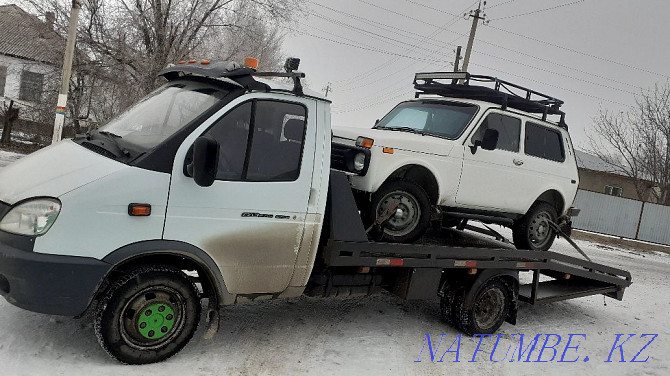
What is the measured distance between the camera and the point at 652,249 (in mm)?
21328

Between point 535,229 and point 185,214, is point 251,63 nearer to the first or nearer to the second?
point 185,214

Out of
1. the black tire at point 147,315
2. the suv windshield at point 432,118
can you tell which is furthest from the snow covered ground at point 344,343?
the suv windshield at point 432,118

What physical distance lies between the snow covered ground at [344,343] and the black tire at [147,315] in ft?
0.44

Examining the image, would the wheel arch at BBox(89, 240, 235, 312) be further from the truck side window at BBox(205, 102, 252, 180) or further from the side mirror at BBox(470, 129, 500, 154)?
the side mirror at BBox(470, 129, 500, 154)

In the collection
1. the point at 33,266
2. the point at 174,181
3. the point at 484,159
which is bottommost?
the point at 33,266

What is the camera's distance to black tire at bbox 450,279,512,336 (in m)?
5.92

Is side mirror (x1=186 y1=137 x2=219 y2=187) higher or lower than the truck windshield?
lower

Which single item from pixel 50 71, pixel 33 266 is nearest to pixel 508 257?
pixel 33 266

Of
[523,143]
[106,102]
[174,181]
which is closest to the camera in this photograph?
[174,181]

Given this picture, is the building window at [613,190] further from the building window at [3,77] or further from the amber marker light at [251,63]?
the building window at [3,77]

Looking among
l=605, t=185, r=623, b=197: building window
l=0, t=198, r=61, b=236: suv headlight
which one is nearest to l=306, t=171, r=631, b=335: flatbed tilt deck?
l=0, t=198, r=61, b=236: suv headlight

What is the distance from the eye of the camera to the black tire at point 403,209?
17.7ft

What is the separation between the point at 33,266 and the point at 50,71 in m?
22.6

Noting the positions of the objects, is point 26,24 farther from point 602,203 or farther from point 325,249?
point 602,203
